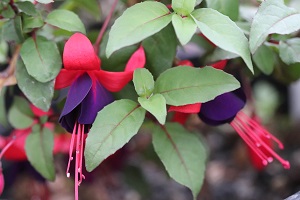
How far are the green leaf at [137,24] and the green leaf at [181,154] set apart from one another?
0.67 ft

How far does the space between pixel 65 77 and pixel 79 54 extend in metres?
0.07

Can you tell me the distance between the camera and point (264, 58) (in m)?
0.82

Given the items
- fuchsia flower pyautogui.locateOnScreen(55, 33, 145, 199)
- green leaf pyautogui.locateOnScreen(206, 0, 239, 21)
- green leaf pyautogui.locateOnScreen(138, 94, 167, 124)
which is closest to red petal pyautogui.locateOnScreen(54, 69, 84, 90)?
fuchsia flower pyautogui.locateOnScreen(55, 33, 145, 199)

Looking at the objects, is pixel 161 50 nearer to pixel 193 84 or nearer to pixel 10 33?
pixel 193 84

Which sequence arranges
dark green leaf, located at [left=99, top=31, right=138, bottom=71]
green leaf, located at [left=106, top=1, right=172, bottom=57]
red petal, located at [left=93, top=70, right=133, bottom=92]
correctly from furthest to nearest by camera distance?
dark green leaf, located at [left=99, top=31, right=138, bottom=71] < red petal, located at [left=93, top=70, right=133, bottom=92] < green leaf, located at [left=106, top=1, right=172, bottom=57]

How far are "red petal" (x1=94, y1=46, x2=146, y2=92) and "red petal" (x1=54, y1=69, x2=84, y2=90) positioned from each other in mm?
30

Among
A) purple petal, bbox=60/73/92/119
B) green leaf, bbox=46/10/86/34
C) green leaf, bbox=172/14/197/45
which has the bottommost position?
purple petal, bbox=60/73/92/119

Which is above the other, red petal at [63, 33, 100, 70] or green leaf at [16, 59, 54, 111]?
red petal at [63, 33, 100, 70]

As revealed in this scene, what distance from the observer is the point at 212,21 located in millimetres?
657

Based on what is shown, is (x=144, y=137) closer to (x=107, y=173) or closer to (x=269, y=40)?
(x=107, y=173)

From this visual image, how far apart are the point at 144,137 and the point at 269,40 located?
0.80 meters

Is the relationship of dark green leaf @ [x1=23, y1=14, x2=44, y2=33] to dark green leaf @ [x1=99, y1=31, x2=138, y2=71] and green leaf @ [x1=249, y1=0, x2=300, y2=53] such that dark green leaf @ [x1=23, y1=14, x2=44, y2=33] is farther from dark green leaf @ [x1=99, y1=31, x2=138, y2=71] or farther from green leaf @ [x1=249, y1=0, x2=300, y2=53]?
green leaf @ [x1=249, y1=0, x2=300, y2=53]

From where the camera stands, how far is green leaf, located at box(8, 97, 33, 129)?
0.89 meters

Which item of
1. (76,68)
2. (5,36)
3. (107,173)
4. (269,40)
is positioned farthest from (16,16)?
(107,173)
